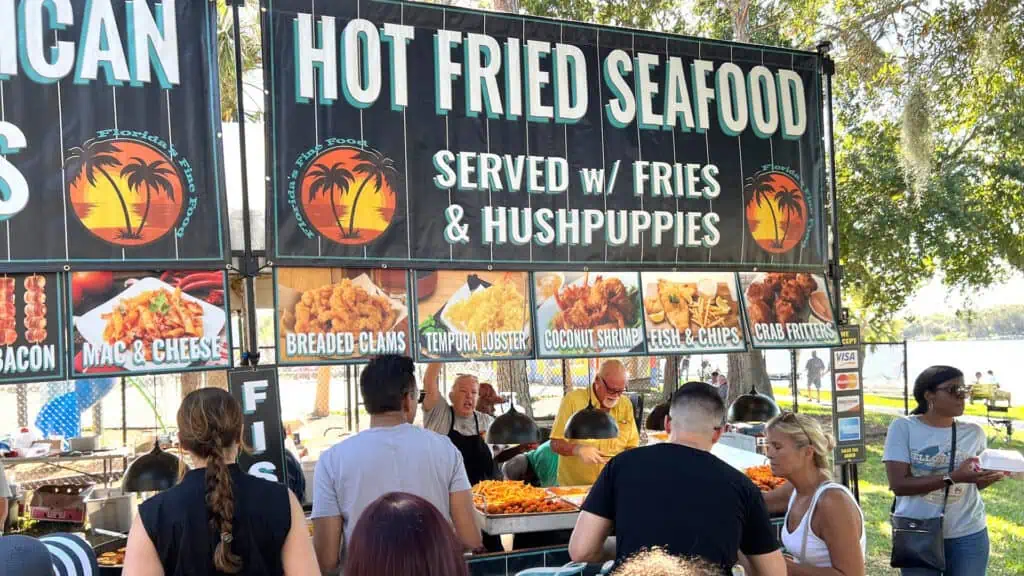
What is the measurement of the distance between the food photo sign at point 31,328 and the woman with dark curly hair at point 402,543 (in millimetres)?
3038

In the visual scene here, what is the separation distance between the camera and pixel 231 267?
15.3 ft

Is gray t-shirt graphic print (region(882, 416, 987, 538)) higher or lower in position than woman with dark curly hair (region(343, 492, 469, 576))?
lower

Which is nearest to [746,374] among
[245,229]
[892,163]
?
[892,163]

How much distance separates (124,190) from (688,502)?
10.4 feet

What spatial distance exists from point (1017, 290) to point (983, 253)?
482 centimetres

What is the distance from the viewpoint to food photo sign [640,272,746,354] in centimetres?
564

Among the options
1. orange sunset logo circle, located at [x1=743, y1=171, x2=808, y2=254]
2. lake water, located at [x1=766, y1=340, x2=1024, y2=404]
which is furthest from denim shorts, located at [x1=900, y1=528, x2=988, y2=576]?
lake water, located at [x1=766, y1=340, x2=1024, y2=404]

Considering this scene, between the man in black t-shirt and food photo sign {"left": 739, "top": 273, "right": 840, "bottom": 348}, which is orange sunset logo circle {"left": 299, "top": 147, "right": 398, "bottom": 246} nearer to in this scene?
the man in black t-shirt

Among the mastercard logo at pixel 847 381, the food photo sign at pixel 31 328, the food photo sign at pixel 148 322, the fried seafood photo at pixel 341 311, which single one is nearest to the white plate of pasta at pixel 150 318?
the food photo sign at pixel 148 322

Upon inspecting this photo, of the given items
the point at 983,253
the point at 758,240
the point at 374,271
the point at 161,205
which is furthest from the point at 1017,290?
the point at 161,205

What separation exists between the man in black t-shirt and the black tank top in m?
1.26

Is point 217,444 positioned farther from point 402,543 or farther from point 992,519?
point 992,519

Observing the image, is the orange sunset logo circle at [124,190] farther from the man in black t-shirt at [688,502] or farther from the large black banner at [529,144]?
the man in black t-shirt at [688,502]

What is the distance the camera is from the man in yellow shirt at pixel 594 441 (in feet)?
21.6
